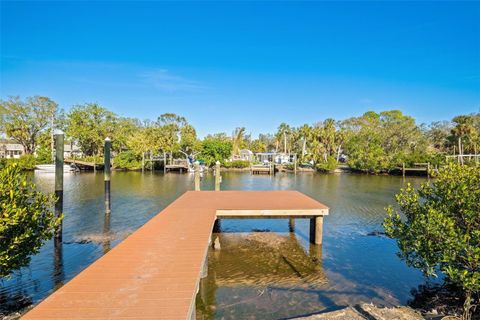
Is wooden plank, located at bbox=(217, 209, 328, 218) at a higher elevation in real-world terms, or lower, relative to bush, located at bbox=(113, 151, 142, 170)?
lower

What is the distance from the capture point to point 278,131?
63.8 m

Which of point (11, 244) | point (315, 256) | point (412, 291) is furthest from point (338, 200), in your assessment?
point (11, 244)

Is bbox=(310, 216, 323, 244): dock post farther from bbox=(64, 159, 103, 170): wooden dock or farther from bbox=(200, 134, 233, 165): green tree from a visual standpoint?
bbox=(64, 159, 103, 170): wooden dock

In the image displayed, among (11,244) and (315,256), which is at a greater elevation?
(11,244)

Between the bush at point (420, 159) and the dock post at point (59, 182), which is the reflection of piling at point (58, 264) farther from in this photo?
the bush at point (420, 159)

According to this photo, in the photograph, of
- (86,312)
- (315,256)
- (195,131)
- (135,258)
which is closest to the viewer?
(86,312)

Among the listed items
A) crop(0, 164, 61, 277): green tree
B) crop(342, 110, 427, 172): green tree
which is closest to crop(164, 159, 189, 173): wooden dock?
crop(342, 110, 427, 172): green tree

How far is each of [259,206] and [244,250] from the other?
1.43m

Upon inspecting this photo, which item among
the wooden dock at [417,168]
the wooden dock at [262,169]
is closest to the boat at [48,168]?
the wooden dock at [262,169]

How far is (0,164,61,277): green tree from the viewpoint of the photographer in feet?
13.8

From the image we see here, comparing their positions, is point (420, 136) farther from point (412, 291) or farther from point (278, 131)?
point (412, 291)

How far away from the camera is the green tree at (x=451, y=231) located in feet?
14.2

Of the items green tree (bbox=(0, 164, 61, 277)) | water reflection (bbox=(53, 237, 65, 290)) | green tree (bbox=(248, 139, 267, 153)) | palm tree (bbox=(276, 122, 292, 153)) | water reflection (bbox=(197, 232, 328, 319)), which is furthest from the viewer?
A: green tree (bbox=(248, 139, 267, 153))

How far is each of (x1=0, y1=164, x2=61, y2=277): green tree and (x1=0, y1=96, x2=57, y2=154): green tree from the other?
47163mm
